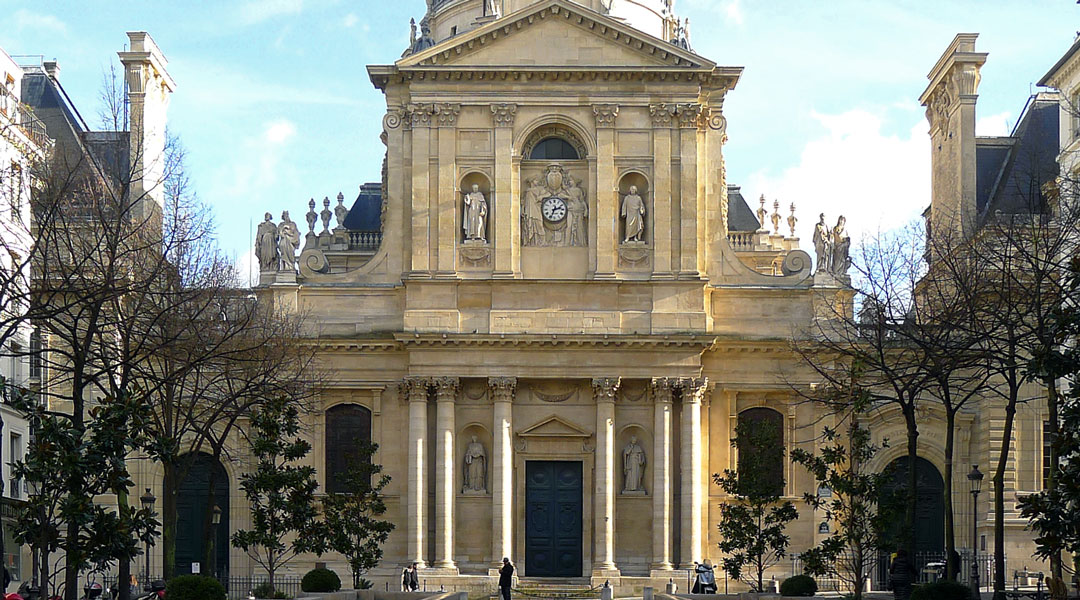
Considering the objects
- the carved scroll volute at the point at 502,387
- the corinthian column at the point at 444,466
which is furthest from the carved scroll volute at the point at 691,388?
the corinthian column at the point at 444,466

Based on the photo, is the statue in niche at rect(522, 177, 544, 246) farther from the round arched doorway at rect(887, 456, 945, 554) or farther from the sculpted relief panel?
the round arched doorway at rect(887, 456, 945, 554)

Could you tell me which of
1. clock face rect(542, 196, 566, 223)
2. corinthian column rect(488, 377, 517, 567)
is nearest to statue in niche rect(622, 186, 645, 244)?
clock face rect(542, 196, 566, 223)

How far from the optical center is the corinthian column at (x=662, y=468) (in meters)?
61.5

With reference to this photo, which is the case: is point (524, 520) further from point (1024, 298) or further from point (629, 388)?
point (1024, 298)

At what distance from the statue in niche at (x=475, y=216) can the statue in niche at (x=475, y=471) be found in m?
7.28

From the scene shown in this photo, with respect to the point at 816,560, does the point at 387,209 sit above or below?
above

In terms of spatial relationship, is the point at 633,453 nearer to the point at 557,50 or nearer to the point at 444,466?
the point at 444,466

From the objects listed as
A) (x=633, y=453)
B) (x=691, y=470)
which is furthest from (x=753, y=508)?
(x=633, y=453)

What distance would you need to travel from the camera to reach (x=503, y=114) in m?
62.8

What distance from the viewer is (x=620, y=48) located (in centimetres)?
6297

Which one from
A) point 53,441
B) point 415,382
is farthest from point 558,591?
point 53,441

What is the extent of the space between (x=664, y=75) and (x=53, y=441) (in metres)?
33.9

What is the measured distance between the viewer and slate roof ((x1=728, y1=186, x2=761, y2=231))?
3158 inches

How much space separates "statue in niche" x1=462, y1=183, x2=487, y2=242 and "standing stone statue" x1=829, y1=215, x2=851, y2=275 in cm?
1240
